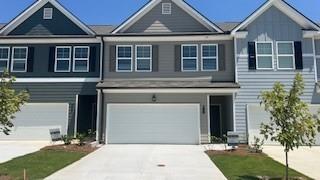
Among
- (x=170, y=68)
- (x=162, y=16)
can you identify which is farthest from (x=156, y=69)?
(x=162, y=16)

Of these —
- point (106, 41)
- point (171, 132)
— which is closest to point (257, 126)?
point (171, 132)

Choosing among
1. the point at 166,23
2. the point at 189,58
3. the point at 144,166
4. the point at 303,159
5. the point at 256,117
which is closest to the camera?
the point at 144,166

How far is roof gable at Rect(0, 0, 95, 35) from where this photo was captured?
22.7 meters

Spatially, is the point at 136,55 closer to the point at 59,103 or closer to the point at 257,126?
the point at 59,103

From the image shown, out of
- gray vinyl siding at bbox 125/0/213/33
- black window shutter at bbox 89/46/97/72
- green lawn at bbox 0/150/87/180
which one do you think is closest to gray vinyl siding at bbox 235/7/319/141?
gray vinyl siding at bbox 125/0/213/33

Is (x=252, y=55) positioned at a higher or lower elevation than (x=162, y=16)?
lower

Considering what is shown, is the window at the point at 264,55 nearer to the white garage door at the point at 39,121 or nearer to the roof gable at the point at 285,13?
the roof gable at the point at 285,13

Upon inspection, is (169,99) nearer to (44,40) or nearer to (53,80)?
(53,80)

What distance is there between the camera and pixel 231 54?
69.3 ft

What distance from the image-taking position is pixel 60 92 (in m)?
21.6

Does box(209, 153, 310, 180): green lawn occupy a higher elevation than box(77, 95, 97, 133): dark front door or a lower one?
lower

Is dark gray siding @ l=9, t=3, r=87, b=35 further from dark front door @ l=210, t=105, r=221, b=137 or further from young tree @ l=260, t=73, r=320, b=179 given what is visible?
young tree @ l=260, t=73, r=320, b=179

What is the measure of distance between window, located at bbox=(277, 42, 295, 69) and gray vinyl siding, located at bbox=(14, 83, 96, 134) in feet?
35.6

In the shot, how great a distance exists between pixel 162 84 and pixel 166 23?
4123 mm
